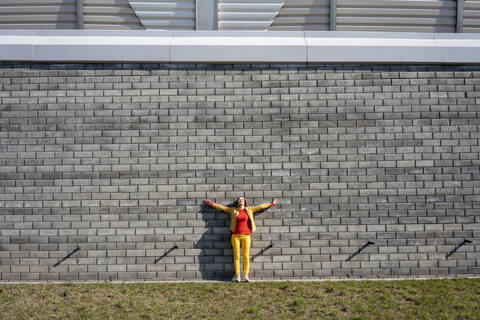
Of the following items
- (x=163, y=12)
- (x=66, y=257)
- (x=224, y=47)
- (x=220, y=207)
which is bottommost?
(x=66, y=257)

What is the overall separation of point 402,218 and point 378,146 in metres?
1.29

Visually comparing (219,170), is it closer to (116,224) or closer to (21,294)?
(116,224)

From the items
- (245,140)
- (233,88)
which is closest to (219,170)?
(245,140)

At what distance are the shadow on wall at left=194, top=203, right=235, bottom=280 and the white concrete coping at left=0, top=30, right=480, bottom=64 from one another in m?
2.70

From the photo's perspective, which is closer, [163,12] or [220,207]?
[220,207]

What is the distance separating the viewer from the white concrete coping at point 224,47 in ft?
22.8

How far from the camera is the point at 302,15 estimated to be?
23.9 ft

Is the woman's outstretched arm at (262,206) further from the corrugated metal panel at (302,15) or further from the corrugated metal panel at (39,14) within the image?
the corrugated metal panel at (39,14)

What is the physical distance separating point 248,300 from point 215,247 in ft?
3.97

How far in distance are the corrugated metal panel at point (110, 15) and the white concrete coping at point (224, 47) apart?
0.80ft

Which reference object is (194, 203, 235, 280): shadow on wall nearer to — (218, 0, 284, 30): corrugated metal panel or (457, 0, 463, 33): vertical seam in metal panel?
(218, 0, 284, 30): corrugated metal panel

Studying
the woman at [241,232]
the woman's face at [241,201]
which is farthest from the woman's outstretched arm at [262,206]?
the woman's face at [241,201]

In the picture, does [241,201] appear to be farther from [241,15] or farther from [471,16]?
[471,16]

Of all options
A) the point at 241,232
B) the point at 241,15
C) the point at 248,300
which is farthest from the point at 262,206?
the point at 241,15
